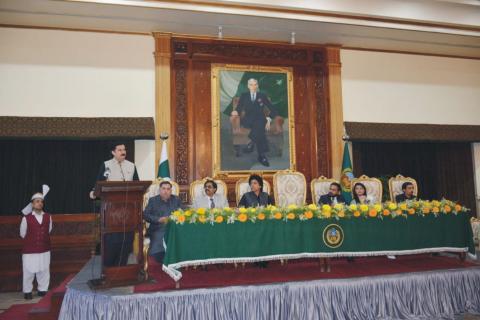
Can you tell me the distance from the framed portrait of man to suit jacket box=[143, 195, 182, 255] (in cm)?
207

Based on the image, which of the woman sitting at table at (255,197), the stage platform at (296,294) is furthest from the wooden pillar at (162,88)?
the stage platform at (296,294)

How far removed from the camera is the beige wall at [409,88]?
7.59 m

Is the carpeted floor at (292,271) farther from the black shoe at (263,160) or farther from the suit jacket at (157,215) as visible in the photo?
the black shoe at (263,160)

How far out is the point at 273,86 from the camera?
7156mm

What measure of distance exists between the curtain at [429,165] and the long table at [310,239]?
3639 mm

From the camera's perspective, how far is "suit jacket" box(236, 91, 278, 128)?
695 centimetres

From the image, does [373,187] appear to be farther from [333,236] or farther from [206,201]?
[206,201]

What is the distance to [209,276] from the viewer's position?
391 cm

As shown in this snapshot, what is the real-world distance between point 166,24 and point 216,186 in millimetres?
2940

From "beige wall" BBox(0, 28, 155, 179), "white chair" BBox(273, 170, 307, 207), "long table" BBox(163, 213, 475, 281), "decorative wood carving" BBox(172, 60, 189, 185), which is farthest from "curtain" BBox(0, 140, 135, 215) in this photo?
"long table" BBox(163, 213, 475, 281)

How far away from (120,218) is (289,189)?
3.10m

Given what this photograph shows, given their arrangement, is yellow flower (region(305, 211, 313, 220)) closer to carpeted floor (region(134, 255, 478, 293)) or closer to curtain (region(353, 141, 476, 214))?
carpeted floor (region(134, 255, 478, 293))

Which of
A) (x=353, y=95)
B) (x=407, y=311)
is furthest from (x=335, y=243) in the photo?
(x=353, y=95)

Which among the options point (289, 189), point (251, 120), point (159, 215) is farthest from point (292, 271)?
point (251, 120)
